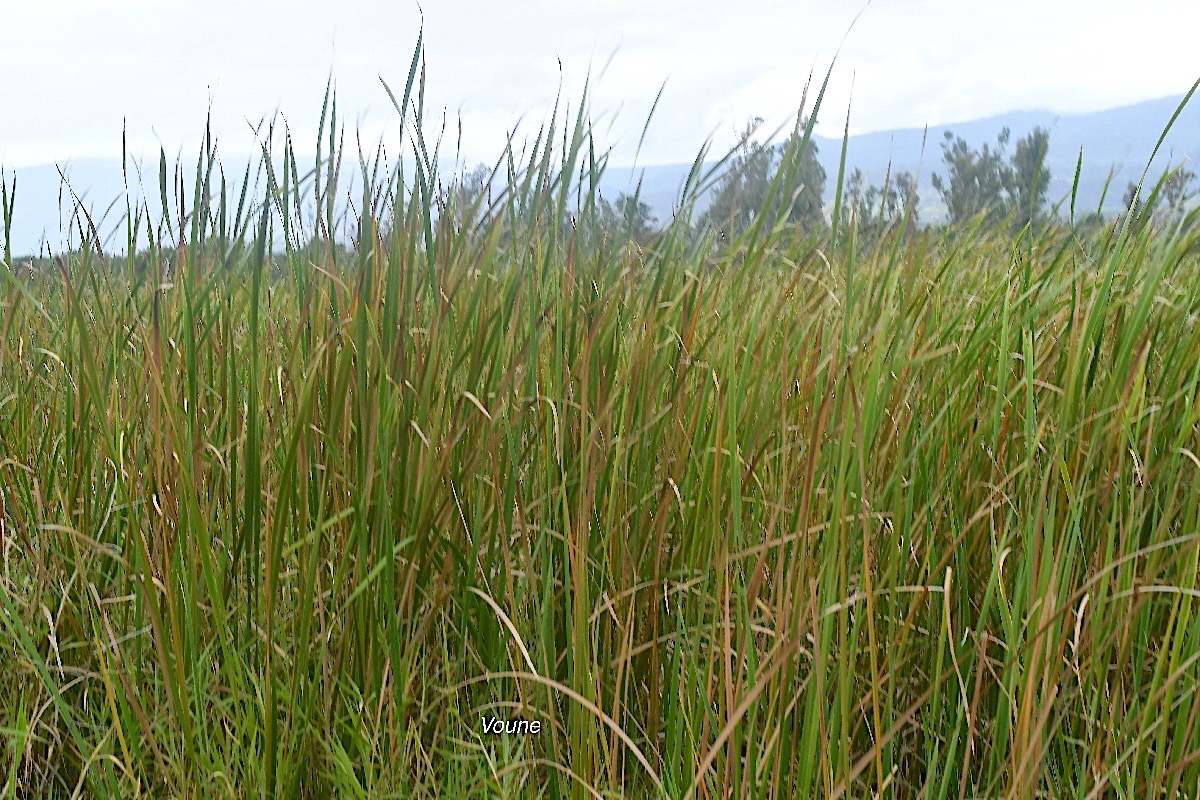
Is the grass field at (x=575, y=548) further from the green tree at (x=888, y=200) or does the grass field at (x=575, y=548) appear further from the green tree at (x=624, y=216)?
the green tree at (x=888, y=200)

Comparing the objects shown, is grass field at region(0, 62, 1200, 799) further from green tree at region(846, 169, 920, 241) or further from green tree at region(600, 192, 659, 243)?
green tree at region(846, 169, 920, 241)

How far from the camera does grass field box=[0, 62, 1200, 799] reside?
1244 mm

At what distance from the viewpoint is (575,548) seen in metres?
1.19

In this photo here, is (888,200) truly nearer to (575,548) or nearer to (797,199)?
(797,199)

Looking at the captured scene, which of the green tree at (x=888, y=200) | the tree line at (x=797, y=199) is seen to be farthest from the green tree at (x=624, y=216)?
the green tree at (x=888, y=200)

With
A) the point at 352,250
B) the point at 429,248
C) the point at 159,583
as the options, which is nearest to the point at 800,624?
the point at 429,248

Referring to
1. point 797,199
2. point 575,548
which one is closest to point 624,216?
point 797,199

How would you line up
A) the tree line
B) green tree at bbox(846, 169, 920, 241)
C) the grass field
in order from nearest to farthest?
1. the grass field
2. the tree line
3. green tree at bbox(846, 169, 920, 241)

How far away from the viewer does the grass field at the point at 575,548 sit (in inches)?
49.0

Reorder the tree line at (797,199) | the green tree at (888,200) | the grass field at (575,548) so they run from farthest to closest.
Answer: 1. the green tree at (888,200)
2. the tree line at (797,199)
3. the grass field at (575,548)

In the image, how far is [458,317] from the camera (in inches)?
61.7

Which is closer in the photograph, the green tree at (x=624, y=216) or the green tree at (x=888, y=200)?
the green tree at (x=624, y=216)

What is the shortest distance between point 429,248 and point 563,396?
272 millimetres

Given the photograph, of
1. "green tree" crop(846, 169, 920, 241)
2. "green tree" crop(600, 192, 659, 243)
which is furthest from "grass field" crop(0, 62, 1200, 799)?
"green tree" crop(846, 169, 920, 241)
